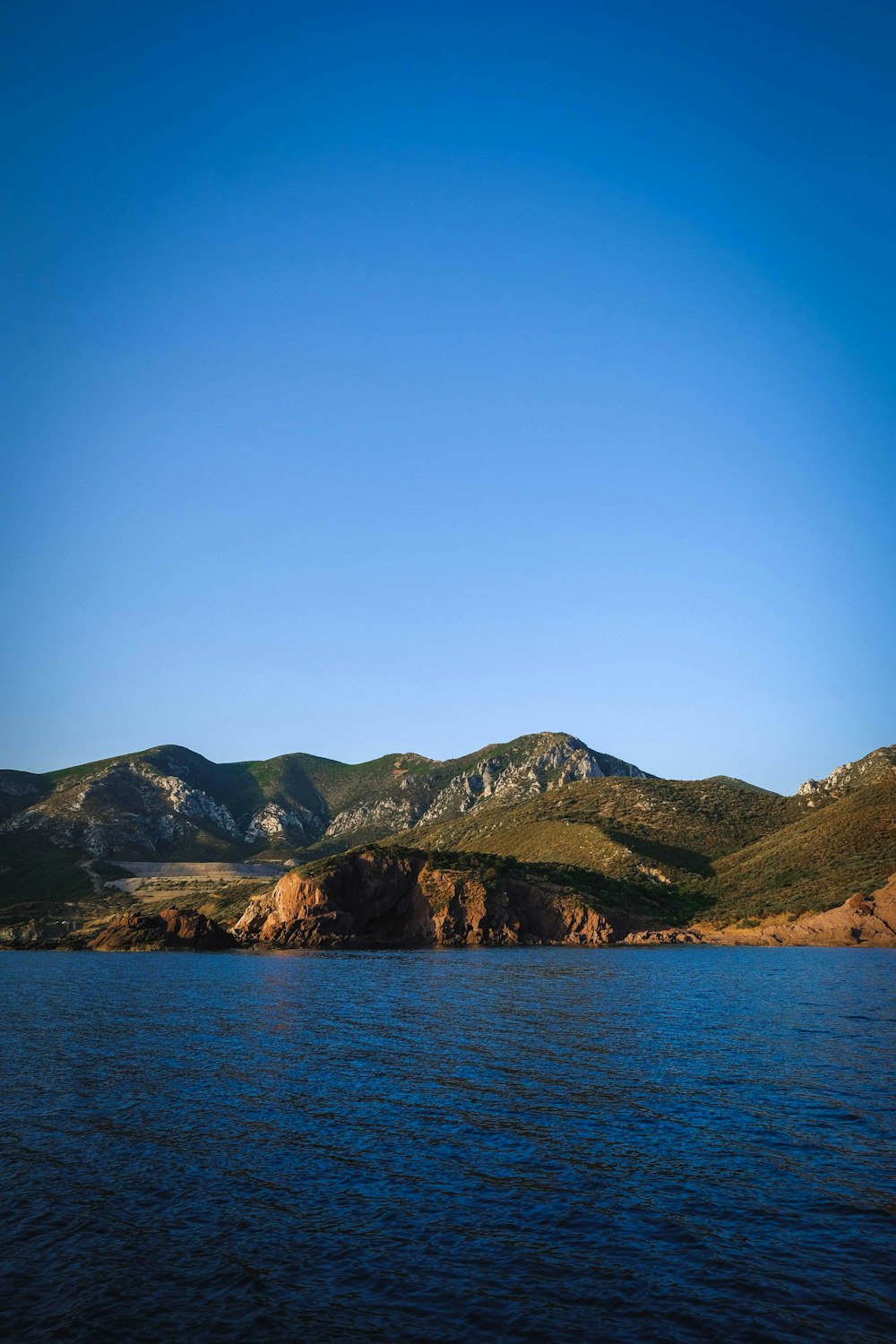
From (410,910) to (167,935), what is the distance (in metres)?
39.2

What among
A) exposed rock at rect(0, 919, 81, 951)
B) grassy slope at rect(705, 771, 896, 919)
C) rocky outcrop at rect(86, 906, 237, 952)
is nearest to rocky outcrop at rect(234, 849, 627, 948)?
rocky outcrop at rect(86, 906, 237, 952)

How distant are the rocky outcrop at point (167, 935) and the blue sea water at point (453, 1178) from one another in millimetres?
87096

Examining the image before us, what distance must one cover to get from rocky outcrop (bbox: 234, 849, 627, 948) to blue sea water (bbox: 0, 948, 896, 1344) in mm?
81485

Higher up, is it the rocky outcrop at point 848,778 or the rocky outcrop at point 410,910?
the rocky outcrop at point 848,778

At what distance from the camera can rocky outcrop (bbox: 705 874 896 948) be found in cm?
10250

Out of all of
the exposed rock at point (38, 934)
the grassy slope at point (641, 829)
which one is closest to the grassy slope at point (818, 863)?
the grassy slope at point (641, 829)

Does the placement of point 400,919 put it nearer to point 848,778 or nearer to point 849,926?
point 849,926

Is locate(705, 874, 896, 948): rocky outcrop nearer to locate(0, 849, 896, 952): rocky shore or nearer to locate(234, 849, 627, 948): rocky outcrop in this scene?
locate(0, 849, 896, 952): rocky shore

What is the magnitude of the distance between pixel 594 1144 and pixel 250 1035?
79.4ft

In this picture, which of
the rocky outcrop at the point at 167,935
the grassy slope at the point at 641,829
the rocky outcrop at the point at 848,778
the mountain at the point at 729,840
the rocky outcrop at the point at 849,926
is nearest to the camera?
the rocky outcrop at the point at 849,926

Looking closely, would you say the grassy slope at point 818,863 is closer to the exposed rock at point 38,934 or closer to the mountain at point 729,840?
the mountain at point 729,840

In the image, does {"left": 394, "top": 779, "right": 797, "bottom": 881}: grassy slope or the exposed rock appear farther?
{"left": 394, "top": 779, "right": 797, "bottom": 881}: grassy slope

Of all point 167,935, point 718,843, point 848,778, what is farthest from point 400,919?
point 848,778

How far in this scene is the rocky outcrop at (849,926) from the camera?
10250 centimetres
